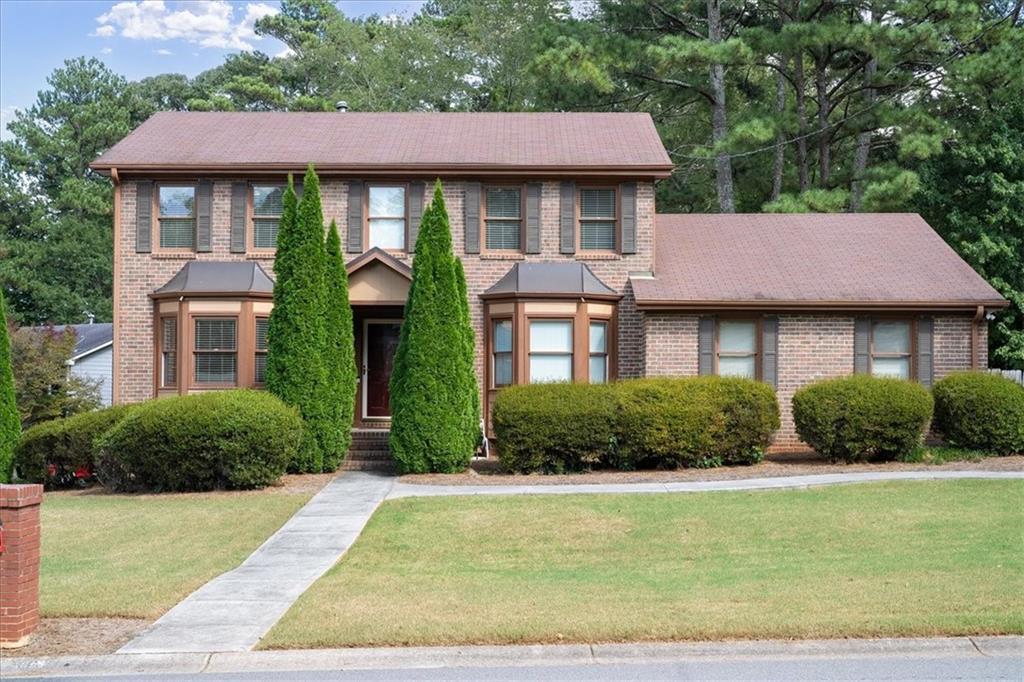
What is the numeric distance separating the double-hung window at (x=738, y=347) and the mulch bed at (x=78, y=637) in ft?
47.4

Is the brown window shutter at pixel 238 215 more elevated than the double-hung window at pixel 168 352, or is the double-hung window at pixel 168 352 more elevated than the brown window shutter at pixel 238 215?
the brown window shutter at pixel 238 215

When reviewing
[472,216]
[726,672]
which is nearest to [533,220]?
[472,216]

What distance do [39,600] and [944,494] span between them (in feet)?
36.7

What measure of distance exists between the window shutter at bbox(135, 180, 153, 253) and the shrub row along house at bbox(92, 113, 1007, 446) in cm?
3

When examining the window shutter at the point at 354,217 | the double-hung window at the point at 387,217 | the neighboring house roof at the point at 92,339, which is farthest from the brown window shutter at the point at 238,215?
the neighboring house roof at the point at 92,339

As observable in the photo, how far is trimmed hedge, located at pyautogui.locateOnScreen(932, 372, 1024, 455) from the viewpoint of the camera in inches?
738

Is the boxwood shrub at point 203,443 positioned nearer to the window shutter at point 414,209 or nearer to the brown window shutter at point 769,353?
the window shutter at point 414,209

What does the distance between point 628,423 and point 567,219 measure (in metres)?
5.47

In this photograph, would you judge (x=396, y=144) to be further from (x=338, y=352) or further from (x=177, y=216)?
(x=338, y=352)

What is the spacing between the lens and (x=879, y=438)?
18266 mm

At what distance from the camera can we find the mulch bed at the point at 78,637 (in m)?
8.06

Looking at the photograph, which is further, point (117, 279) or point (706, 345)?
point (117, 279)

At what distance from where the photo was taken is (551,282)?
2112 centimetres

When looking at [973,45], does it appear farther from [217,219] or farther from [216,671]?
[216,671]
